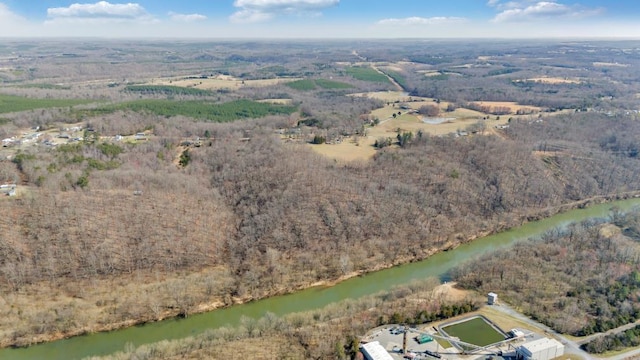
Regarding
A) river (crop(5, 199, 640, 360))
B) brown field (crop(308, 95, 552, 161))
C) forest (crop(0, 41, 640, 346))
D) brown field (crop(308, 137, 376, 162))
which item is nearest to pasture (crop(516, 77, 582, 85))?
forest (crop(0, 41, 640, 346))

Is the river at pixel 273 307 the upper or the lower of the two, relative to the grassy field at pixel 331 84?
lower

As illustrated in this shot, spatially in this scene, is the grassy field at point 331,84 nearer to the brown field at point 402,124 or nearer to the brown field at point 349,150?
the brown field at point 402,124

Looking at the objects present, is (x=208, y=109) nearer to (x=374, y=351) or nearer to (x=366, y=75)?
(x=374, y=351)

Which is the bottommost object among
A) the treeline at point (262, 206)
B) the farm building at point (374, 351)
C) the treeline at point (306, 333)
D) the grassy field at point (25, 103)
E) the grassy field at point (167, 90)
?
Answer: the treeline at point (306, 333)

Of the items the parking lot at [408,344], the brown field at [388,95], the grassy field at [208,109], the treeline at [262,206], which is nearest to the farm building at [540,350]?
the parking lot at [408,344]

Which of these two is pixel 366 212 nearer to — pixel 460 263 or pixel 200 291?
pixel 460 263

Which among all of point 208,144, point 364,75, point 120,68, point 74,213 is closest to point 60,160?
point 74,213

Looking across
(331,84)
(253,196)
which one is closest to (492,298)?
(253,196)

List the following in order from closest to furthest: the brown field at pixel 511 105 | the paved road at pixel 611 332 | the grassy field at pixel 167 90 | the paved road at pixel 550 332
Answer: the paved road at pixel 550 332 → the paved road at pixel 611 332 → the brown field at pixel 511 105 → the grassy field at pixel 167 90
